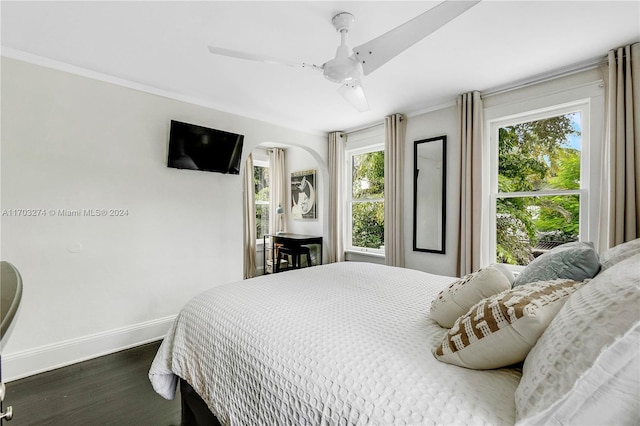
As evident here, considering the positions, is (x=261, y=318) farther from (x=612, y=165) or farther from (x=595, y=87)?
(x=595, y=87)

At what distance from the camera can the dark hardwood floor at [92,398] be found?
1722 mm

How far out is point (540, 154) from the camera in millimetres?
2732

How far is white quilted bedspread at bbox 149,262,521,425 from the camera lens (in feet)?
2.63

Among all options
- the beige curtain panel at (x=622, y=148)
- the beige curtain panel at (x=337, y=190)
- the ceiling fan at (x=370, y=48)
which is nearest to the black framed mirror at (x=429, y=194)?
the beige curtain panel at (x=337, y=190)

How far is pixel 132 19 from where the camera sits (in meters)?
1.82

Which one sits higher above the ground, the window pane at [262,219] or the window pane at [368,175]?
the window pane at [368,175]

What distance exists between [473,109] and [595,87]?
89 centimetres

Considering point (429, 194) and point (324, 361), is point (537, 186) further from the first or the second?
point (324, 361)

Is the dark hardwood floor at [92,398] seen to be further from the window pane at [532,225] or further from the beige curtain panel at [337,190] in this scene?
the window pane at [532,225]

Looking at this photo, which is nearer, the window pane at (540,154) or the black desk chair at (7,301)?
the black desk chair at (7,301)

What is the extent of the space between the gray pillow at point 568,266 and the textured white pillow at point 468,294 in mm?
135

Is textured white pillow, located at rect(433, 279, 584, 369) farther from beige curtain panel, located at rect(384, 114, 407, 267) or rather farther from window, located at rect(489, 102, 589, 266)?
beige curtain panel, located at rect(384, 114, 407, 267)

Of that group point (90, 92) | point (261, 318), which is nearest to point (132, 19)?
point (90, 92)

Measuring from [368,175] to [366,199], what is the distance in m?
0.36
